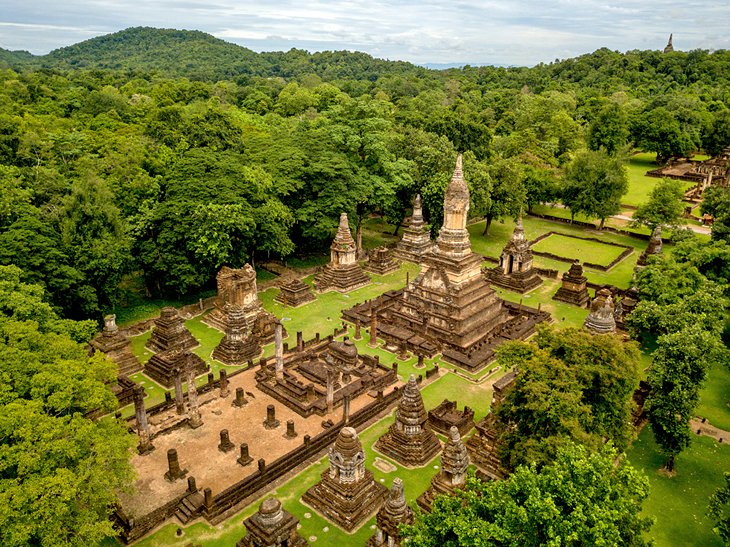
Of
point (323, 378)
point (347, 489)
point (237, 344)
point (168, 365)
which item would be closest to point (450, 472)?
point (347, 489)

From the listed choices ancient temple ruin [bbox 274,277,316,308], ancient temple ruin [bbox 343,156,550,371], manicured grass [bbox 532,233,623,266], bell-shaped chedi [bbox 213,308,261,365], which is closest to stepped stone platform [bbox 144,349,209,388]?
bell-shaped chedi [bbox 213,308,261,365]

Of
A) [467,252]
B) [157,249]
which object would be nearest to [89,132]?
[157,249]

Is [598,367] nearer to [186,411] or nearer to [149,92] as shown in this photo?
[186,411]

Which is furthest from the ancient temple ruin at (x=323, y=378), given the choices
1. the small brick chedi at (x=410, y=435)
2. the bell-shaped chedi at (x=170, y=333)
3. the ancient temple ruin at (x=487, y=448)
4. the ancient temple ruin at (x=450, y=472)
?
the ancient temple ruin at (x=450, y=472)

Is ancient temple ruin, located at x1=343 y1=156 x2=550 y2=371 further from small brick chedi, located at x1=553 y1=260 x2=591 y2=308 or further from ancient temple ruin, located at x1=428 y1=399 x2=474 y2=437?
ancient temple ruin, located at x1=428 y1=399 x2=474 y2=437

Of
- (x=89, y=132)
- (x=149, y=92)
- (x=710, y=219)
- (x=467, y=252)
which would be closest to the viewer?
(x=467, y=252)

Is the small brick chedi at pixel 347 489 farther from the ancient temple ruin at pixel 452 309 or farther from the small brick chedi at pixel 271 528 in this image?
the ancient temple ruin at pixel 452 309

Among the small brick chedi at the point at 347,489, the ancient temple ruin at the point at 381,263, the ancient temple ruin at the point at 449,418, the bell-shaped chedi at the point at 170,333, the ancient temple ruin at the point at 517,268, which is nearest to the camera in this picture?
the small brick chedi at the point at 347,489

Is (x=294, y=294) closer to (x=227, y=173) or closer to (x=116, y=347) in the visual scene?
(x=227, y=173)
